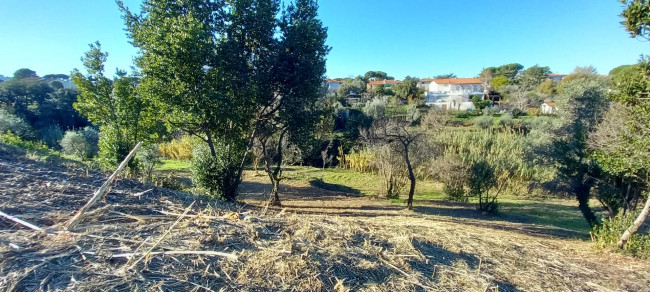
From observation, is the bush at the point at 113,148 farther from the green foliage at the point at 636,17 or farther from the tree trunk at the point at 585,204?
the tree trunk at the point at 585,204

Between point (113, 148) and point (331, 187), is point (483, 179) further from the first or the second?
point (113, 148)

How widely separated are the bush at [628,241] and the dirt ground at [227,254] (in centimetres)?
59

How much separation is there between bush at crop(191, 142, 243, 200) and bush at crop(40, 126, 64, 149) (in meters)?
16.4

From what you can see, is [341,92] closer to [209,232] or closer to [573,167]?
[573,167]

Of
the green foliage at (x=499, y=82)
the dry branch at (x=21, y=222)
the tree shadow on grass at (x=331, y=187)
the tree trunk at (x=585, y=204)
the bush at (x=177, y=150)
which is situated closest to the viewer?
Result: the dry branch at (x=21, y=222)

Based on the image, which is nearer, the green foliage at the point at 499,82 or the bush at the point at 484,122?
the bush at the point at 484,122

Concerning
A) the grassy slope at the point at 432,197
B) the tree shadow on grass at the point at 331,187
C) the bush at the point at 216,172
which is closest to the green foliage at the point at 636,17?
the grassy slope at the point at 432,197

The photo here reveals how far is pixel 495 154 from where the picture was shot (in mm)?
18266

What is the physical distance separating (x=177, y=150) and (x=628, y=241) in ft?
70.4

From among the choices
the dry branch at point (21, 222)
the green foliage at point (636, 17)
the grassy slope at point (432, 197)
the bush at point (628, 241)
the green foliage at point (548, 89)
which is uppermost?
the green foliage at point (548, 89)

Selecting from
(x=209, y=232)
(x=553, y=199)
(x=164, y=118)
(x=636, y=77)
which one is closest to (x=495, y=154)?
(x=553, y=199)

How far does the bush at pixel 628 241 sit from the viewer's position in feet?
15.6

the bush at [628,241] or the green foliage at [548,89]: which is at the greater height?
the green foliage at [548,89]

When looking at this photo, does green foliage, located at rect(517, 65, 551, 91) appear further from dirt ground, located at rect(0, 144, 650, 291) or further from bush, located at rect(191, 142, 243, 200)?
dirt ground, located at rect(0, 144, 650, 291)
